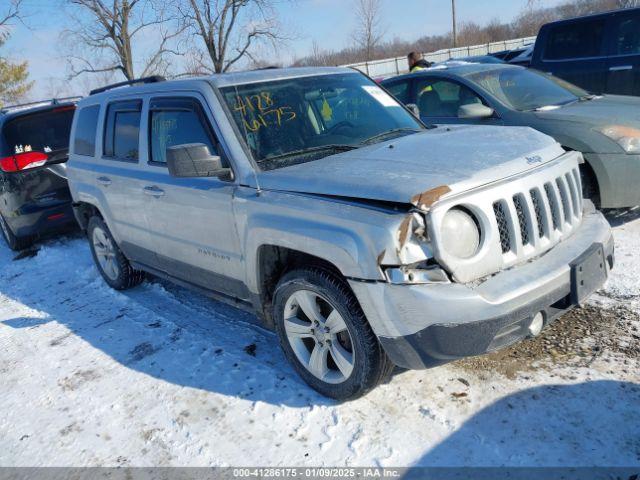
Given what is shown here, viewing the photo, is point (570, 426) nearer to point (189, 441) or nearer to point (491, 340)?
point (491, 340)

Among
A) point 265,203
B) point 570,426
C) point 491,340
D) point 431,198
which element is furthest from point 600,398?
point 265,203

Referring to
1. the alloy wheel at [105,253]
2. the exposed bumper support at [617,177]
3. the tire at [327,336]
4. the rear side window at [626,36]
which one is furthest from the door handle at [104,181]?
the rear side window at [626,36]

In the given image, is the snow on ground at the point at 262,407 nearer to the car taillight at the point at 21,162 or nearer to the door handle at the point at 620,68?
the car taillight at the point at 21,162

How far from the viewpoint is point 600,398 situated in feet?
9.52

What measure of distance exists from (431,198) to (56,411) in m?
2.79

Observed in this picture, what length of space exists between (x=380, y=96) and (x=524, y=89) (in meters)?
2.62

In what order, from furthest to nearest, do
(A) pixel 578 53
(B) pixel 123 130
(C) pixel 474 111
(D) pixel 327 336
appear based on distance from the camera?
(A) pixel 578 53 → (C) pixel 474 111 → (B) pixel 123 130 → (D) pixel 327 336

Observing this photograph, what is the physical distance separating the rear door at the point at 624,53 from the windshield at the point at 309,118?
515 centimetres

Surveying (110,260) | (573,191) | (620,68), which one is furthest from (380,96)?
(620,68)

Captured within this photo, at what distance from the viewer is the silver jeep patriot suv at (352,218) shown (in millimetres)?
2592

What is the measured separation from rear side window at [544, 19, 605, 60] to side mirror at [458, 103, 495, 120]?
3.71 meters

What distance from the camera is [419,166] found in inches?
116

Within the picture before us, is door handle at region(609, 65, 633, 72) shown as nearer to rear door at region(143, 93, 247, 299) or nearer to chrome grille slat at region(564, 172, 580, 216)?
chrome grille slat at region(564, 172, 580, 216)

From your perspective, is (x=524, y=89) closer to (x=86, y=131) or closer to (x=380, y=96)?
(x=380, y=96)
